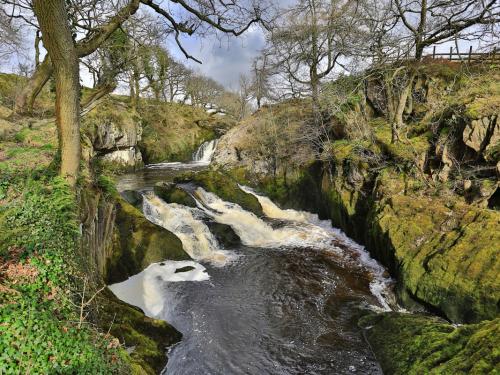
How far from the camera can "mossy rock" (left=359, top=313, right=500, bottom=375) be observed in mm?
4457

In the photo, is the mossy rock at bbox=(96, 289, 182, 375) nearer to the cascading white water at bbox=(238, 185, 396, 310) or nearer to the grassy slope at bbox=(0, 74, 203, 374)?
the grassy slope at bbox=(0, 74, 203, 374)

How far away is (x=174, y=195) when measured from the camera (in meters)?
14.2

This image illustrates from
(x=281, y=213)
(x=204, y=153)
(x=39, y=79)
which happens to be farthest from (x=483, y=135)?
(x=204, y=153)

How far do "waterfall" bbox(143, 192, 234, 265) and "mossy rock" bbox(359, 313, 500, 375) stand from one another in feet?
19.4

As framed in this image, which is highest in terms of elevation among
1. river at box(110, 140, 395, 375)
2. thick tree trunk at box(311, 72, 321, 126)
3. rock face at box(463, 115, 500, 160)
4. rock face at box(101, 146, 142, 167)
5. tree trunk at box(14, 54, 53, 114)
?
thick tree trunk at box(311, 72, 321, 126)

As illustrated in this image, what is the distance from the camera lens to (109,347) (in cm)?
416

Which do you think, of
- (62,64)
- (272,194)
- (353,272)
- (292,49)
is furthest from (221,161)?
(62,64)

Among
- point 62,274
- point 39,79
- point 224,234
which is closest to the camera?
point 62,274

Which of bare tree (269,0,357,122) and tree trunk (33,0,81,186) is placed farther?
bare tree (269,0,357,122)

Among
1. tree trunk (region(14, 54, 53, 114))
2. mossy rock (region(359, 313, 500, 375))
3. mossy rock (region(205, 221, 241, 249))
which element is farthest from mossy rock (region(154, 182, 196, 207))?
mossy rock (region(359, 313, 500, 375))

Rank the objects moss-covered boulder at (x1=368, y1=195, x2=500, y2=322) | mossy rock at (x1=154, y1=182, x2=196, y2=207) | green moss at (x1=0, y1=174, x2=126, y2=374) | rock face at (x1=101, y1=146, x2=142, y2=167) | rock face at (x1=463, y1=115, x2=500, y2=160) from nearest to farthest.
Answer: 1. green moss at (x1=0, y1=174, x2=126, y2=374)
2. moss-covered boulder at (x1=368, y1=195, x2=500, y2=322)
3. rock face at (x1=463, y1=115, x2=500, y2=160)
4. mossy rock at (x1=154, y1=182, x2=196, y2=207)
5. rock face at (x1=101, y1=146, x2=142, y2=167)

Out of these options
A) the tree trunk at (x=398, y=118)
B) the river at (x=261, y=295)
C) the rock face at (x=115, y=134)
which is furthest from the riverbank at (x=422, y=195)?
the rock face at (x=115, y=134)

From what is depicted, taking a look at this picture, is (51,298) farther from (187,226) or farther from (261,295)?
(187,226)

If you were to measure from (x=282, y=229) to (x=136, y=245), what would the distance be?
6.62 meters
